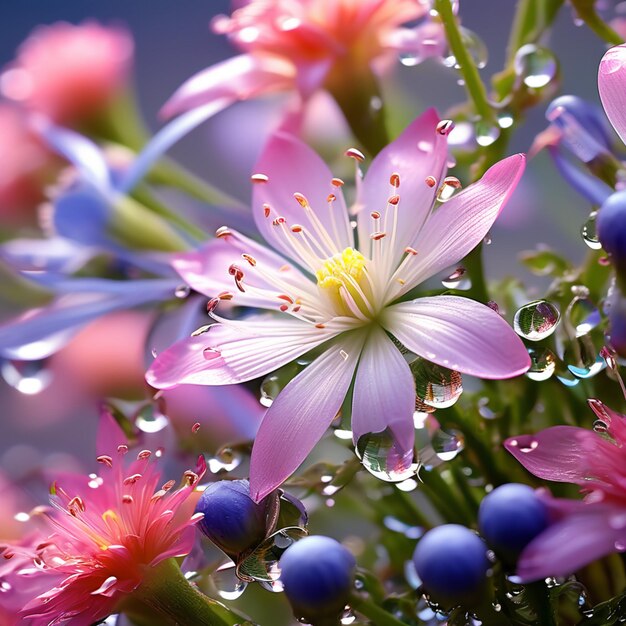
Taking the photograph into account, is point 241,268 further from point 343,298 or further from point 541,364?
point 541,364

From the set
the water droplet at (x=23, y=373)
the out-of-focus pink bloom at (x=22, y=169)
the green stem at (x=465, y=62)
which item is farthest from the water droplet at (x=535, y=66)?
the out-of-focus pink bloom at (x=22, y=169)

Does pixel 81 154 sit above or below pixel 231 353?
above

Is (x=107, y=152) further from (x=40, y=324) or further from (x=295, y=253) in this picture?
(x=295, y=253)

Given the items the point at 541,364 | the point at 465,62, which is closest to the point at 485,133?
the point at 465,62

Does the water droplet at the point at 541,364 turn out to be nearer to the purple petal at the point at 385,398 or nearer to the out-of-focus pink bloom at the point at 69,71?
the purple petal at the point at 385,398

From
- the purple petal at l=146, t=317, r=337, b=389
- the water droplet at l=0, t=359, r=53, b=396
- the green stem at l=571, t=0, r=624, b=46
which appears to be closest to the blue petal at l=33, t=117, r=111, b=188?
the water droplet at l=0, t=359, r=53, b=396

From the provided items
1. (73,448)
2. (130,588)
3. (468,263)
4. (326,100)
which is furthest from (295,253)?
(73,448)

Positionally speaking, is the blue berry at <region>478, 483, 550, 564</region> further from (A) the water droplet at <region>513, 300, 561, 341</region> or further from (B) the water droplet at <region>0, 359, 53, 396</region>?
(B) the water droplet at <region>0, 359, 53, 396</region>
